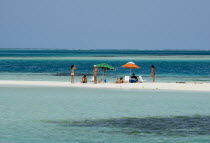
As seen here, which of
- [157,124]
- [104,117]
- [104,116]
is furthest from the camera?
[104,116]

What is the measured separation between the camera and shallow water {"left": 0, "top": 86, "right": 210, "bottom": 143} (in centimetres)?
1828

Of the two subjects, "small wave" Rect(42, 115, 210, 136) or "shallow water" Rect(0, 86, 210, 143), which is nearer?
"shallow water" Rect(0, 86, 210, 143)

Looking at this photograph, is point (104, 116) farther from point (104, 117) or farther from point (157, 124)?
point (157, 124)

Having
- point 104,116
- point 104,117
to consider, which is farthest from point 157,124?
point 104,116

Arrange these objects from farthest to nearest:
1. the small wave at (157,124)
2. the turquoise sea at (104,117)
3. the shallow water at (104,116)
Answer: the small wave at (157,124)
the shallow water at (104,116)
the turquoise sea at (104,117)

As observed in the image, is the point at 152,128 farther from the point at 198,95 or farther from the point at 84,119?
the point at 198,95

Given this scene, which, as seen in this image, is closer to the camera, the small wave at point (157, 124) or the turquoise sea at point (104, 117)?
the turquoise sea at point (104, 117)

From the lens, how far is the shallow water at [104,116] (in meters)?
18.3

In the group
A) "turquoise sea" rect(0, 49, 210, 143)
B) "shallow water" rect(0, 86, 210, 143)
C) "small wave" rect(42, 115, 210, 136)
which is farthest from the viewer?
"small wave" rect(42, 115, 210, 136)

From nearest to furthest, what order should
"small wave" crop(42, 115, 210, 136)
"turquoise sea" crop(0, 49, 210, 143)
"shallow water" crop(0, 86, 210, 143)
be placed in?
"turquoise sea" crop(0, 49, 210, 143) < "shallow water" crop(0, 86, 210, 143) < "small wave" crop(42, 115, 210, 136)

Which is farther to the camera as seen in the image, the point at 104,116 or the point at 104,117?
the point at 104,116

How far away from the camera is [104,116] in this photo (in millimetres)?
23453

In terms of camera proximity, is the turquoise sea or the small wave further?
the small wave

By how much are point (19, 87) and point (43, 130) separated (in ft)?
70.7
